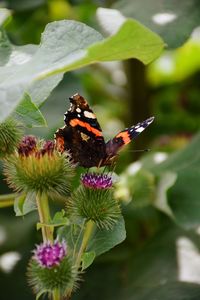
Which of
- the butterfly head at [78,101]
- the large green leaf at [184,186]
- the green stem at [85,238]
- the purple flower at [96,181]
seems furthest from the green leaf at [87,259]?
the large green leaf at [184,186]

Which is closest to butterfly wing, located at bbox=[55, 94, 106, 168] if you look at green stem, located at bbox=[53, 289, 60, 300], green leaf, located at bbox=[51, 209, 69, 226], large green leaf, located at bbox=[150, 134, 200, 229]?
green leaf, located at bbox=[51, 209, 69, 226]

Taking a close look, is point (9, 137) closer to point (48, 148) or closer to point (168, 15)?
point (48, 148)

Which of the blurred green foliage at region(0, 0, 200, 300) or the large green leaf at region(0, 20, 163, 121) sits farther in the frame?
the blurred green foliage at region(0, 0, 200, 300)

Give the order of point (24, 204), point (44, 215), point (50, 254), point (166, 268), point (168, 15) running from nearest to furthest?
point (50, 254)
point (44, 215)
point (24, 204)
point (168, 15)
point (166, 268)

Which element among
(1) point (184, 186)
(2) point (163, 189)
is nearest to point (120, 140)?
(1) point (184, 186)

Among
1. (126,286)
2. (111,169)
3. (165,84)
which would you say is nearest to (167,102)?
(165,84)

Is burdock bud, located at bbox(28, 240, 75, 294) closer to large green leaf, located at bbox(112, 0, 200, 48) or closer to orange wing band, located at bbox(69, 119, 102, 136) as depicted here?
orange wing band, located at bbox(69, 119, 102, 136)
